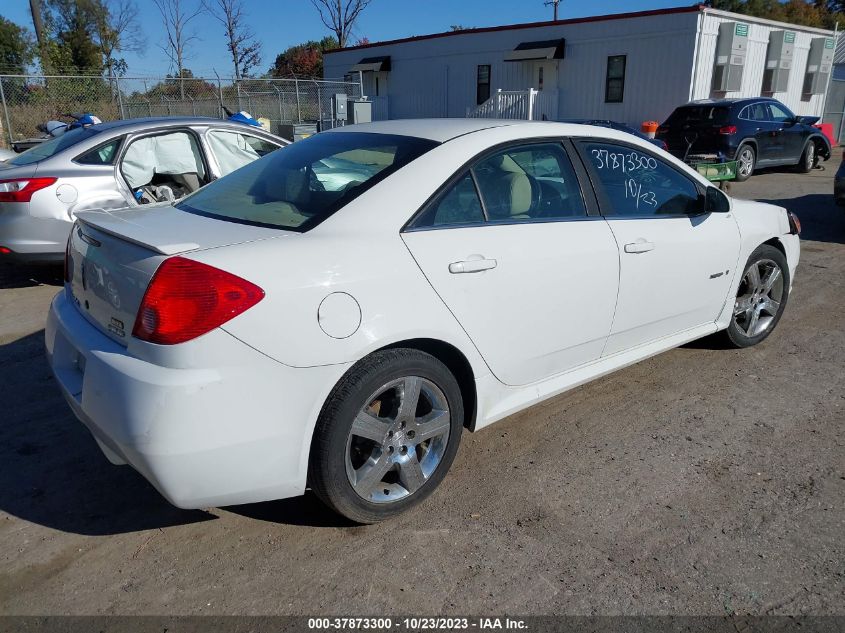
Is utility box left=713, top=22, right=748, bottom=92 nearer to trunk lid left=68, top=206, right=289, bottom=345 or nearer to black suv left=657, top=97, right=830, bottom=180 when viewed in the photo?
black suv left=657, top=97, right=830, bottom=180

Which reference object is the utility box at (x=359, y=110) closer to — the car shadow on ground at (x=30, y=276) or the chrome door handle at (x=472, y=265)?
the car shadow on ground at (x=30, y=276)

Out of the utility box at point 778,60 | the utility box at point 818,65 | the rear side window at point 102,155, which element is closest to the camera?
the rear side window at point 102,155

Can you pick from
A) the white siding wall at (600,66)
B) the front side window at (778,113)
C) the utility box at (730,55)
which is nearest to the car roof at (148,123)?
the front side window at (778,113)

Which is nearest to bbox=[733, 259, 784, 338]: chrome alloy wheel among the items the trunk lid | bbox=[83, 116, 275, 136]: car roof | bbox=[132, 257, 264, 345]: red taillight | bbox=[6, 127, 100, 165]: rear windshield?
the trunk lid

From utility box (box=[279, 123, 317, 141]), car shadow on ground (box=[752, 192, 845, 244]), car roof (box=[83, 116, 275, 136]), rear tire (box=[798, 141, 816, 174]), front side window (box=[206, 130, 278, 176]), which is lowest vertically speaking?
car shadow on ground (box=[752, 192, 845, 244])

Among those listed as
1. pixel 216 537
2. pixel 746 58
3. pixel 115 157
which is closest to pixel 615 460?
pixel 216 537

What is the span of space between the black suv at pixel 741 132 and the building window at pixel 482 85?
12.7 m

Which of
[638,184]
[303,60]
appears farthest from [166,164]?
[303,60]

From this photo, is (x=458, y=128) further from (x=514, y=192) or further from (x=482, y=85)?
(x=482, y=85)

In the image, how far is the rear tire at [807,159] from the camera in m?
16.2

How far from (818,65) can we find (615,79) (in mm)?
8541

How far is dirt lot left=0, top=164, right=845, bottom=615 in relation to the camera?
2.46 metres

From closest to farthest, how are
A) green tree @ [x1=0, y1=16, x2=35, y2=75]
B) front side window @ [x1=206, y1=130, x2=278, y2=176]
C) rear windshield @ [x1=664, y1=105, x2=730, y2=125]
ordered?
front side window @ [x1=206, y1=130, x2=278, y2=176]
rear windshield @ [x1=664, y1=105, x2=730, y2=125]
green tree @ [x1=0, y1=16, x2=35, y2=75]

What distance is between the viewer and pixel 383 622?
235 cm
